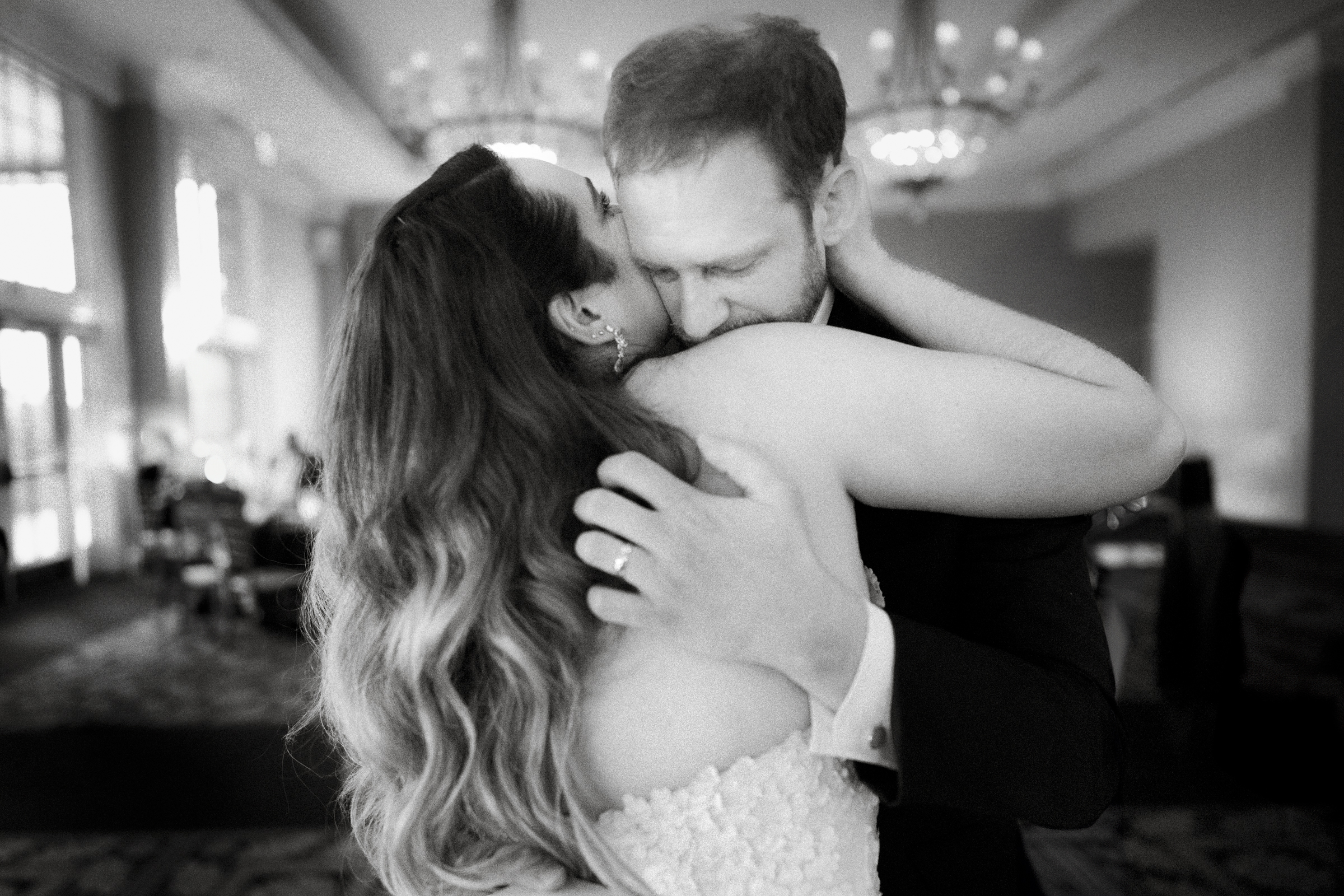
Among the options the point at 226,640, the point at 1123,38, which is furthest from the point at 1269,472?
the point at 226,640

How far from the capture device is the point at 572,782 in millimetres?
850

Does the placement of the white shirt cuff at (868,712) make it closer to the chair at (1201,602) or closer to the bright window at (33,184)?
the chair at (1201,602)

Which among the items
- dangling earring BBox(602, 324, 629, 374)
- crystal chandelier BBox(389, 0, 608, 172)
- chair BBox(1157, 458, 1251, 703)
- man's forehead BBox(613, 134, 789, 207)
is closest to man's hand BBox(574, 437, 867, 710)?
dangling earring BBox(602, 324, 629, 374)

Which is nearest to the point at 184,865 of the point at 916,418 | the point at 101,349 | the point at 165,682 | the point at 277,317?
the point at 165,682

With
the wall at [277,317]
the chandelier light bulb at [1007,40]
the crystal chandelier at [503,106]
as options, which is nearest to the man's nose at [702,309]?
the crystal chandelier at [503,106]

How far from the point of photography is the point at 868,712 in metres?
0.83

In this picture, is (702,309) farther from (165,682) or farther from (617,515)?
(165,682)

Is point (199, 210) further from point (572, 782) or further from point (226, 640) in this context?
point (572, 782)

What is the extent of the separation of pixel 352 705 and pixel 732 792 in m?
0.37

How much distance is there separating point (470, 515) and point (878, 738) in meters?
0.40

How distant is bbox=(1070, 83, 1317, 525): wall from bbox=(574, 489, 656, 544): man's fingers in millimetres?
10047

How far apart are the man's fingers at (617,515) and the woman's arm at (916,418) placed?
0.39 feet

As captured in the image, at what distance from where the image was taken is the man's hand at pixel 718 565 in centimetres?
76

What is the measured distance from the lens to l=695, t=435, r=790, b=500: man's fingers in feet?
2.56
